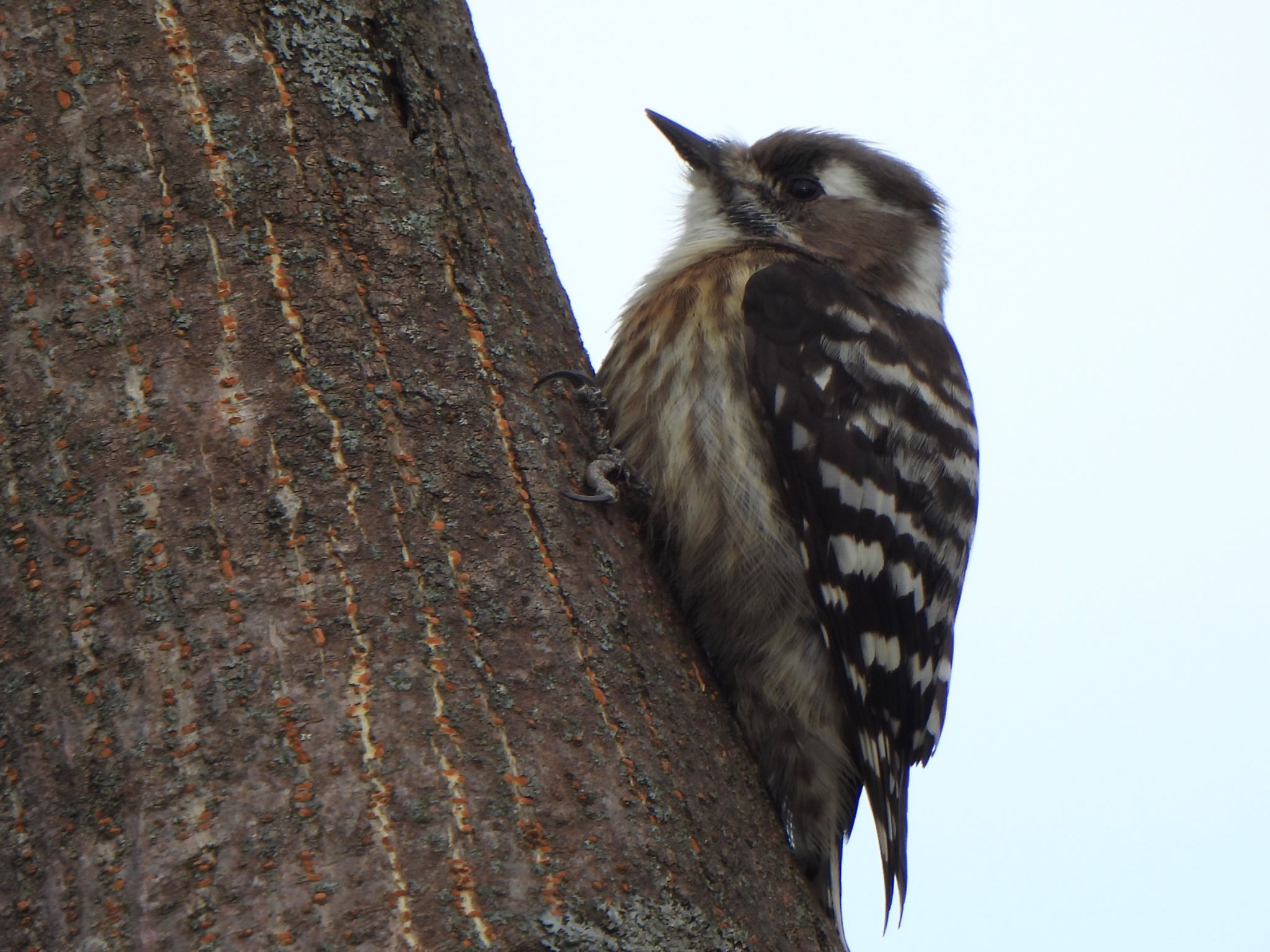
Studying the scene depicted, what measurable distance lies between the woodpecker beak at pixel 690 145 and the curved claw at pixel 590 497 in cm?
248

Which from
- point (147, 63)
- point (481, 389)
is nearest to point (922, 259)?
point (481, 389)

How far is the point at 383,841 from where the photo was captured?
1.69 meters

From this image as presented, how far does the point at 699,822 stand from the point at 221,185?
51.5 inches

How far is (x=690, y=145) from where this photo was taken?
4.45m

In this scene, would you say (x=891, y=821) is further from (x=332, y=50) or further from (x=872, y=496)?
(x=332, y=50)

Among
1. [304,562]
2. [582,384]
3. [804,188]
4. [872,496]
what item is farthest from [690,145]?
[304,562]

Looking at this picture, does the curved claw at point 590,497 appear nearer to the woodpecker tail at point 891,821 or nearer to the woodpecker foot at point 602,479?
the woodpecker foot at point 602,479

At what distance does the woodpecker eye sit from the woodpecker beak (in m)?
0.28

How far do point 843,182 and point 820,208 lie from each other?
0.61ft

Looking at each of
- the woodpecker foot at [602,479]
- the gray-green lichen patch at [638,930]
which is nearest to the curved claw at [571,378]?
the woodpecker foot at [602,479]

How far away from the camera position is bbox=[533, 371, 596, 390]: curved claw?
228 centimetres

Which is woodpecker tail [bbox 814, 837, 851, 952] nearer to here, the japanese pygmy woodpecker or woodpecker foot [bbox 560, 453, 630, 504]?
the japanese pygmy woodpecker

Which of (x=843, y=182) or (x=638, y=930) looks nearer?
(x=638, y=930)

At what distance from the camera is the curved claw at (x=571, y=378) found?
2.28 m
